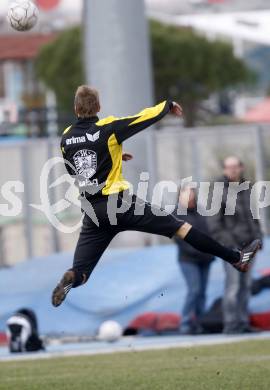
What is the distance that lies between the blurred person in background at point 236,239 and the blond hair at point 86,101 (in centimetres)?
543

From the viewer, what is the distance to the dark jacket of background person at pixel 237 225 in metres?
17.0

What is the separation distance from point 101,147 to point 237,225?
18.9 feet

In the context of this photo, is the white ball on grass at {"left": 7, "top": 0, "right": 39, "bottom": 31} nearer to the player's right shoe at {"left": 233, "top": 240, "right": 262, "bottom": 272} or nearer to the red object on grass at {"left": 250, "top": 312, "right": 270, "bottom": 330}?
the player's right shoe at {"left": 233, "top": 240, "right": 262, "bottom": 272}

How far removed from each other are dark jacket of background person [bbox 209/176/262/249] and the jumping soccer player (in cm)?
510

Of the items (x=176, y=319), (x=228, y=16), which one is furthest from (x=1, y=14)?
(x=176, y=319)

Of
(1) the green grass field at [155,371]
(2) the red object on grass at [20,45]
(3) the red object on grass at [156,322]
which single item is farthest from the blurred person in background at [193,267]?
(2) the red object on grass at [20,45]

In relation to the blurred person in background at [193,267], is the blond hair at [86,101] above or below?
above

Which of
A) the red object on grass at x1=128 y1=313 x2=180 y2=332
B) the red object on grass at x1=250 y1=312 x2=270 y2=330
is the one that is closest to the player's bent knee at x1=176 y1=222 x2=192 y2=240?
the red object on grass at x1=250 y1=312 x2=270 y2=330

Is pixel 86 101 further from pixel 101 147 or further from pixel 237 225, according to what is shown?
pixel 237 225

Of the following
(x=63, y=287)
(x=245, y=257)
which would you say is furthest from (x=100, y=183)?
(x=245, y=257)

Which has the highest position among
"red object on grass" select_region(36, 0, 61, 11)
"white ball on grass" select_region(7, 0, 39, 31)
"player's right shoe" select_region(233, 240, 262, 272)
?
"red object on grass" select_region(36, 0, 61, 11)

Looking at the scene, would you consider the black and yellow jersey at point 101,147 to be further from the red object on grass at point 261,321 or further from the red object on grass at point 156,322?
the red object on grass at point 156,322

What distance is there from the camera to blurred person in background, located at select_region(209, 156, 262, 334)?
671 inches

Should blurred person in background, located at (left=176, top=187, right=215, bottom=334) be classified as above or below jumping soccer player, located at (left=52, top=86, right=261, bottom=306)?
below
